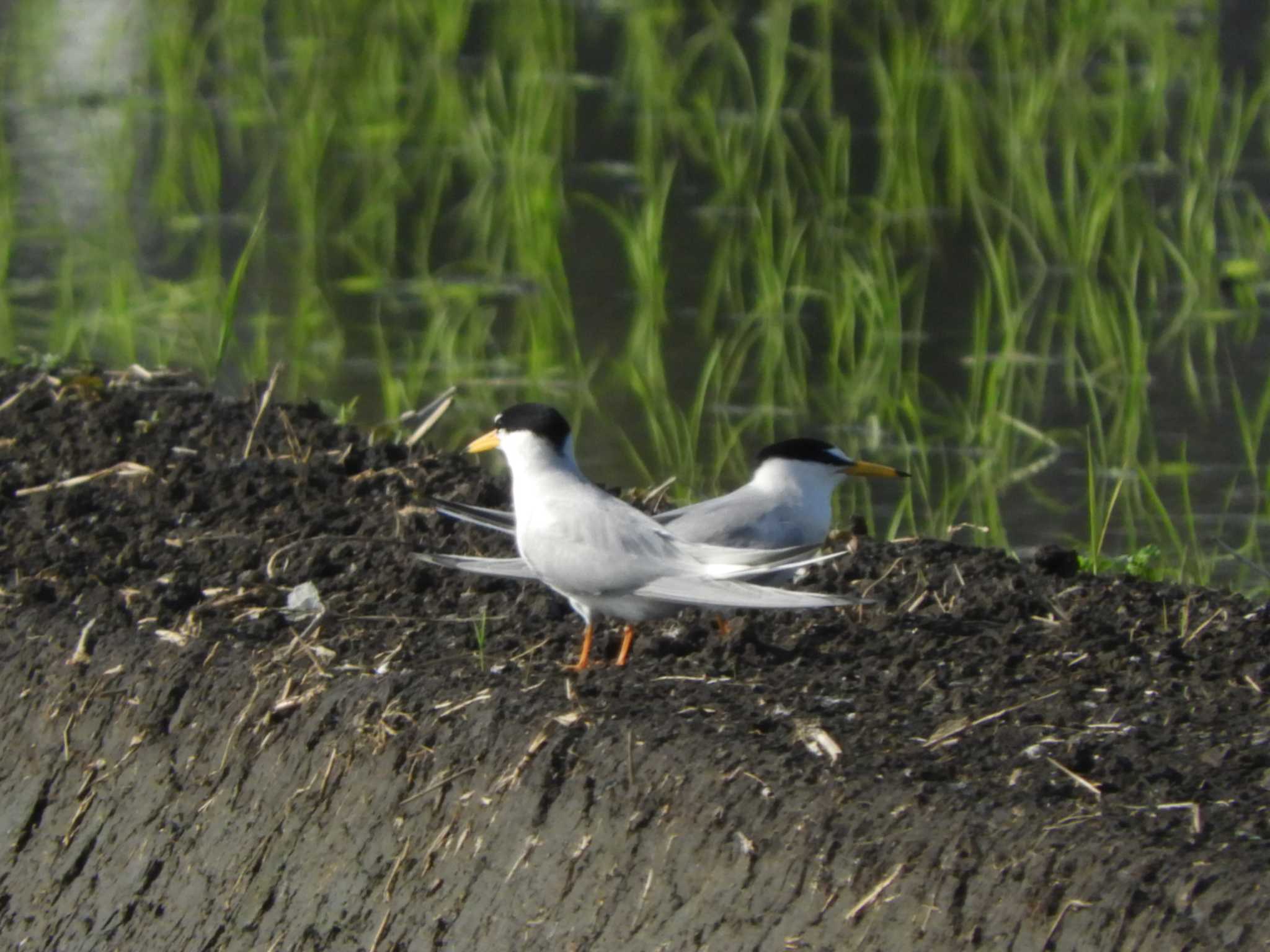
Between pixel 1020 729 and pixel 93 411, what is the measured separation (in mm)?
2598

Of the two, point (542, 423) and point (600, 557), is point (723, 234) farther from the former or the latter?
point (600, 557)

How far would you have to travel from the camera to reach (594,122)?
9.22 meters

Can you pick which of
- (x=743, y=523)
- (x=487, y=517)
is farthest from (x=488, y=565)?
(x=743, y=523)

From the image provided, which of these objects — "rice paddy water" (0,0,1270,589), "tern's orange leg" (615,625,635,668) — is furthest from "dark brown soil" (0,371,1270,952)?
"rice paddy water" (0,0,1270,589)

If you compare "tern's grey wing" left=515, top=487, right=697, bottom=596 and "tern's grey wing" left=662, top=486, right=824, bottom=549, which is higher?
"tern's grey wing" left=515, top=487, right=697, bottom=596

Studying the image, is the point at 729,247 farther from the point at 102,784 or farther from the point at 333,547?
the point at 102,784

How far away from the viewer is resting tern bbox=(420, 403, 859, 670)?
3.33 meters

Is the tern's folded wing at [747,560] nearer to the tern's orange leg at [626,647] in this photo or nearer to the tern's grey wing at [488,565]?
the tern's orange leg at [626,647]

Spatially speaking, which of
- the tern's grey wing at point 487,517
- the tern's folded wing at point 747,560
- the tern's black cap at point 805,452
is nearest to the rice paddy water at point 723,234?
A: the tern's black cap at point 805,452

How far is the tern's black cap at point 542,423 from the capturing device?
12.5ft

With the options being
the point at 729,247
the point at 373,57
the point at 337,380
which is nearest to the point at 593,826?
the point at 337,380

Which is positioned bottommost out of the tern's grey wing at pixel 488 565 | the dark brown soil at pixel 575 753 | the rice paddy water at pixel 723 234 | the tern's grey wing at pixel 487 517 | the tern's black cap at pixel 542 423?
the rice paddy water at pixel 723 234

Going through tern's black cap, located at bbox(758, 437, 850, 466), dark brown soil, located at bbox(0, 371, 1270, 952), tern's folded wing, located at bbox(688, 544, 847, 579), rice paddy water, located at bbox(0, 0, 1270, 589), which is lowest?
rice paddy water, located at bbox(0, 0, 1270, 589)

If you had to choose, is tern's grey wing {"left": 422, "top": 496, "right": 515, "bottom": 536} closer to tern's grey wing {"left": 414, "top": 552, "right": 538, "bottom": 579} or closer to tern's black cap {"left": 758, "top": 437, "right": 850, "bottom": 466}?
tern's grey wing {"left": 414, "top": 552, "right": 538, "bottom": 579}
